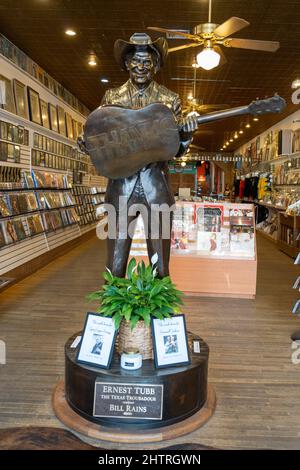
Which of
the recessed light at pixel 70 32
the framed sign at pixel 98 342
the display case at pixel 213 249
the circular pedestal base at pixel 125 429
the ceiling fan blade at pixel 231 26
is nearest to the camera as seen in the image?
the circular pedestal base at pixel 125 429

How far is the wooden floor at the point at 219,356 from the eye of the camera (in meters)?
2.40

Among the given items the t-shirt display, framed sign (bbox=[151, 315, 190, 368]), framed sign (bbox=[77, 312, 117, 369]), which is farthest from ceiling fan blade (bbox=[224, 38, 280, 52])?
framed sign (bbox=[77, 312, 117, 369])

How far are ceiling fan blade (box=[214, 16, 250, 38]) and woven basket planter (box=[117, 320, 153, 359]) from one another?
3.16 meters

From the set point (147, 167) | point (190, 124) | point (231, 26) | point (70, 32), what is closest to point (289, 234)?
point (231, 26)

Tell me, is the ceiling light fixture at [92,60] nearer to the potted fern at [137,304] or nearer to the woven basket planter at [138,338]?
the potted fern at [137,304]

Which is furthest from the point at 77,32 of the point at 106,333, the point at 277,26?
the point at 106,333

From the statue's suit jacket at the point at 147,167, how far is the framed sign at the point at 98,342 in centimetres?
74

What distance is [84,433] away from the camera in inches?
88.8

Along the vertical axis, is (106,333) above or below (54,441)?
above

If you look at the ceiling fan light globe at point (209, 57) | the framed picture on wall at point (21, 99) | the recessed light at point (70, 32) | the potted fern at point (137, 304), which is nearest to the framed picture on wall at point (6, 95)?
the framed picture on wall at point (21, 99)

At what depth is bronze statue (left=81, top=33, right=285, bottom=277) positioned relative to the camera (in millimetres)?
2236
